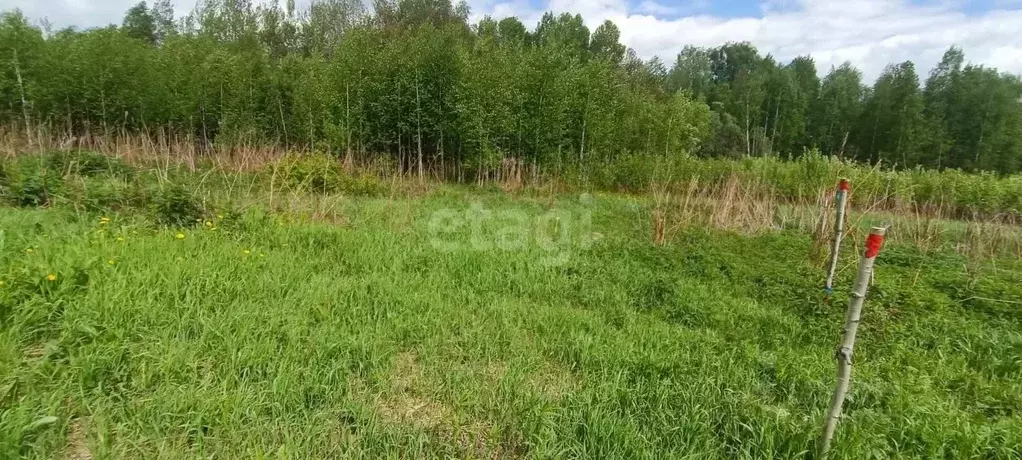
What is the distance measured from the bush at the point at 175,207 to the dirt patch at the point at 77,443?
9.49ft

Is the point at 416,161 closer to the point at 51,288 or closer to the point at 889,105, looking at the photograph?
the point at 51,288

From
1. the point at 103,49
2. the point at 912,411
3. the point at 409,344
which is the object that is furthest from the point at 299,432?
the point at 103,49

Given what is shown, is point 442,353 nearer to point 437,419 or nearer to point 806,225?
point 437,419

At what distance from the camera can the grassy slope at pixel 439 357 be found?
198cm

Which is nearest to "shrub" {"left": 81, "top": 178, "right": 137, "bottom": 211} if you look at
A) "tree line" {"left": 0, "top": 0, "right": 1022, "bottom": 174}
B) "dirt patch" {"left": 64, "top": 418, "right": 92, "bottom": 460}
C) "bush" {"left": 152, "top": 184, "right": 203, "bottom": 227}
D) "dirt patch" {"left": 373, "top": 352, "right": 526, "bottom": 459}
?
"bush" {"left": 152, "top": 184, "right": 203, "bottom": 227}

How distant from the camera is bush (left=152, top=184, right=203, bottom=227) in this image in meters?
4.35

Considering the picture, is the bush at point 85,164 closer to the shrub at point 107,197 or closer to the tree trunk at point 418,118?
the shrub at point 107,197

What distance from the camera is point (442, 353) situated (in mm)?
2762

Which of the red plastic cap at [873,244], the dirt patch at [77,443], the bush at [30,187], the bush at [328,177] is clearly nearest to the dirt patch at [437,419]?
the dirt patch at [77,443]

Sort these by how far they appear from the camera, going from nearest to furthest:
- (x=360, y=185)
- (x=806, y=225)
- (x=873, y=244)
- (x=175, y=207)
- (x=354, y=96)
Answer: (x=873, y=244) < (x=175, y=207) < (x=806, y=225) < (x=360, y=185) < (x=354, y=96)

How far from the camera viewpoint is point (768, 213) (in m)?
7.84

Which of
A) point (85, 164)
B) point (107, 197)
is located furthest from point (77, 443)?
point (85, 164)

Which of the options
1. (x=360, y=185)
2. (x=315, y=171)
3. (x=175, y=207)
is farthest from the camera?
(x=360, y=185)

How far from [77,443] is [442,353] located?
1562 millimetres
